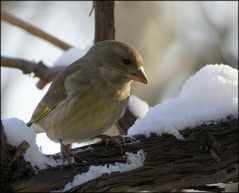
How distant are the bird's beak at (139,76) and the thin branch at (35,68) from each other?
1508 mm

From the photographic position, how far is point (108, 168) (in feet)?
11.8

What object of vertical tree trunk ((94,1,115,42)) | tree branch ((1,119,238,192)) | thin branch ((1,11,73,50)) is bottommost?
tree branch ((1,119,238,192))

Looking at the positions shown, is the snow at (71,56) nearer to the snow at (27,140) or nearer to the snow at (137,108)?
the snow at (137,108)

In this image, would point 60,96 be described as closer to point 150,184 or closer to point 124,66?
point 124,66

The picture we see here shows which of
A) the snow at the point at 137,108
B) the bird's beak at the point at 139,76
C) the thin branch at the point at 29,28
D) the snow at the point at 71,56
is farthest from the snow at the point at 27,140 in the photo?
the thin branch at the point at 29,28

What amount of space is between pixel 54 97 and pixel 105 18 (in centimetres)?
100

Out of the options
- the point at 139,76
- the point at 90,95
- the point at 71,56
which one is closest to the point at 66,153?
the point at 90,95

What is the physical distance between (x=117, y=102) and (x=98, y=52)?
0.43 m

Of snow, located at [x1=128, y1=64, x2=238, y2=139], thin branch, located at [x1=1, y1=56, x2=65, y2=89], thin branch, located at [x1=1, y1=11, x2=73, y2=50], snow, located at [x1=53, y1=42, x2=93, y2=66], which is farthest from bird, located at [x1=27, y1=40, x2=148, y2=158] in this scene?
thin branch, located at [x1=1, y1=11, x2=73, y2=50]

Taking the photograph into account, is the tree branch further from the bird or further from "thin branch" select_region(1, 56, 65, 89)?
"thin branch" select_region(1, 56, 65, 89)

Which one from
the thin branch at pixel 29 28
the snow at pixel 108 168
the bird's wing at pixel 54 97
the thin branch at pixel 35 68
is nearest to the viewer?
the snow at pixel 108 168

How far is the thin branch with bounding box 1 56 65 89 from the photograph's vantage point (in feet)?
19.5

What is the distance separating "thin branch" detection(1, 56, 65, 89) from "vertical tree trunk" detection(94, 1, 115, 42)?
2.30 ft

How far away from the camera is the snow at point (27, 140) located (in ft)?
11.5
